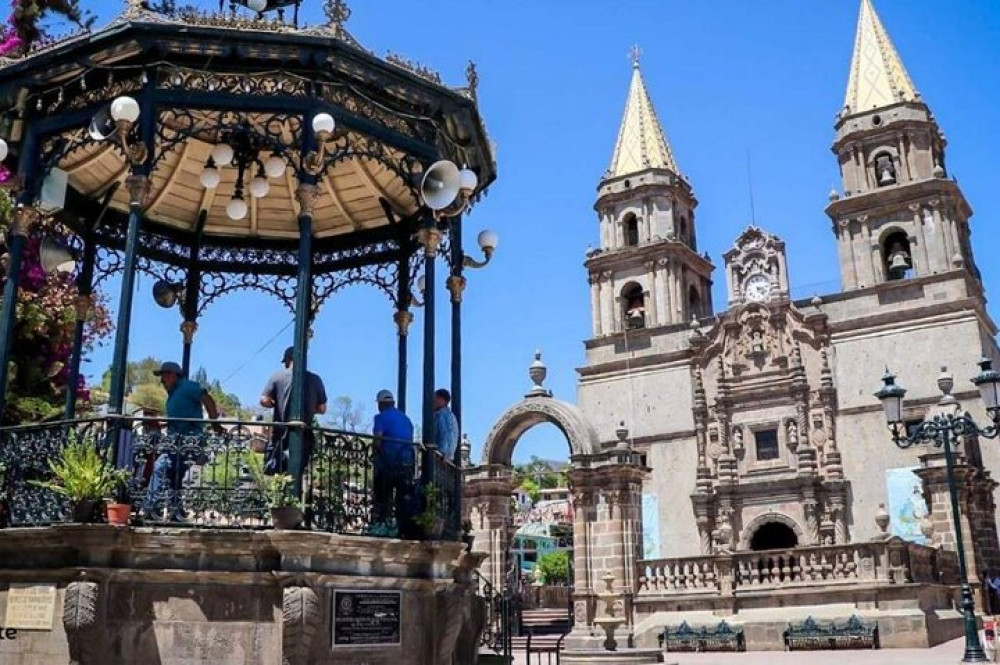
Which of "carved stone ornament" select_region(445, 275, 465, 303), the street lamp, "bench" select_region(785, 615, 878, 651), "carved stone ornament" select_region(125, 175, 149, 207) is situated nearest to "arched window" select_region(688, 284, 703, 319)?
"bench" select_region(785, 615, 878, 651)

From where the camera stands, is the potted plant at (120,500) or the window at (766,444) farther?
the window at (766,444)

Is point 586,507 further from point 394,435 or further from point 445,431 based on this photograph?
point 394,435

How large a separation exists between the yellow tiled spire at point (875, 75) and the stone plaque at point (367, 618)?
41.6m

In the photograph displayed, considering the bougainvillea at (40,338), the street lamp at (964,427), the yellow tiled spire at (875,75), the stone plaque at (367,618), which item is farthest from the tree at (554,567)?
the stone plaque at (367,618)

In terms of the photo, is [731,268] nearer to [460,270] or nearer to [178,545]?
[460,270]

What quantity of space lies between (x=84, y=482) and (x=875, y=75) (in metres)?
44.5

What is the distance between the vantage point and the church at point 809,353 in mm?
36281

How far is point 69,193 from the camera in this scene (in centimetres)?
1082

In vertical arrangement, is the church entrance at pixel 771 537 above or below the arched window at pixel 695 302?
below

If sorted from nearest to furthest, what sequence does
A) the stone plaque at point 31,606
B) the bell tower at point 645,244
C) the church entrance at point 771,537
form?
1. the stone plaque at point 31,606
2. the church entrance at point 771,537
3. the bell tower at point 645,244

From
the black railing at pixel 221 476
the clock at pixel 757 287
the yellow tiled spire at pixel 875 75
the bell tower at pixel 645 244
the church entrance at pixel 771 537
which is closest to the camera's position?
the black railing at pixel 221 476

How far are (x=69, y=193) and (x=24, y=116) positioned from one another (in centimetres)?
158

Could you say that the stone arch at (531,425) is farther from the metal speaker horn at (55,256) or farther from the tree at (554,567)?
the tree at (554,567)

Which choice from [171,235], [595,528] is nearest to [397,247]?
[171,235]
